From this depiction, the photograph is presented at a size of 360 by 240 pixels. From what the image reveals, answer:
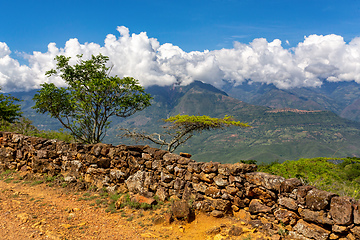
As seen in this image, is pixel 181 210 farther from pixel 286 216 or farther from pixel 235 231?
pixel 286 216

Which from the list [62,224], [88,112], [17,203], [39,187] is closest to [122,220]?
[62,224]

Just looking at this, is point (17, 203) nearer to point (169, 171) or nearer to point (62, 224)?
point (62, 224)

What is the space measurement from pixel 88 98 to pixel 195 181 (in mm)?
12252

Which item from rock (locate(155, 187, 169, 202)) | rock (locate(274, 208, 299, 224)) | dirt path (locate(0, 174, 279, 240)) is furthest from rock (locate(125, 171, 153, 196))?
rock (locate(274, 208, 299, 224))

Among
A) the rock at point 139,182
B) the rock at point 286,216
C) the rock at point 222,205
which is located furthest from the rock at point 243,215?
the rock at point 139,182

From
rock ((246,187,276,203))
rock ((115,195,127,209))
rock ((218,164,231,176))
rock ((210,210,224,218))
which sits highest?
rock ((218,164,231,176))

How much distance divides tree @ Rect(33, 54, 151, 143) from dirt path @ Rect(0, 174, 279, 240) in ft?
27.9

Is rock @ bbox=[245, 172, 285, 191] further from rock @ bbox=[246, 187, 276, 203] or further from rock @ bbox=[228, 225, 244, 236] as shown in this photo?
rock @ bbox=[228, 225, 244, 236]

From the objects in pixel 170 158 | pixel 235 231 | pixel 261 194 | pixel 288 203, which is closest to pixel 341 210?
pixel 288 203

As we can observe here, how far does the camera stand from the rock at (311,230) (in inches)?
255

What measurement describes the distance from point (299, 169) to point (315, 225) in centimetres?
807

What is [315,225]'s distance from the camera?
6742 millimetres

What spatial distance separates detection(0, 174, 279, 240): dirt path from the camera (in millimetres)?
7117

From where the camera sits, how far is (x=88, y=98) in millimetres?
16828
